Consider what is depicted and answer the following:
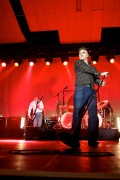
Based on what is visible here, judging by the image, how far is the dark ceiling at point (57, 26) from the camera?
754cm

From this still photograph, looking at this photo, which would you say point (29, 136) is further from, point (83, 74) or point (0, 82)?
point (0, 82)

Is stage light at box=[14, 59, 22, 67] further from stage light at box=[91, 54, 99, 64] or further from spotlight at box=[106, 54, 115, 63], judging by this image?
spotlight at box=[106, 54, 115, 63]

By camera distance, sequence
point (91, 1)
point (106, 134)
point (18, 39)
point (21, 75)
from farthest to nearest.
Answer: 1. point (21, 75)
2. point (18, 39)
3. point (91, 1)
4. point (106, 134)

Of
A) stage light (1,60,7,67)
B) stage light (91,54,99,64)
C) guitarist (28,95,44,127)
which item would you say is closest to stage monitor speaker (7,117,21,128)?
guitarist (28,95,44,127)

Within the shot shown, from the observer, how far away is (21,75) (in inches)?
433

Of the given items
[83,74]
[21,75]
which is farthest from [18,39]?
[83,74]

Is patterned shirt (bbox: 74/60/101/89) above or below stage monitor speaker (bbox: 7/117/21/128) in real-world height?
above

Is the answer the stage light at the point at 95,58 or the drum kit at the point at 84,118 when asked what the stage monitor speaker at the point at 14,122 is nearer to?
the drum kit at the point at 84,118

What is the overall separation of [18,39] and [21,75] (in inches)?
77.1

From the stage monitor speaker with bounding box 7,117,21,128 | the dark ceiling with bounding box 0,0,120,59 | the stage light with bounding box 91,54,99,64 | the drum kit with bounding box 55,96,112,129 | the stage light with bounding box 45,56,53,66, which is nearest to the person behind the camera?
the dark ceiling with bounding box 0,0,120,59

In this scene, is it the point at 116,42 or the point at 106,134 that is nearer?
the point at 106,134

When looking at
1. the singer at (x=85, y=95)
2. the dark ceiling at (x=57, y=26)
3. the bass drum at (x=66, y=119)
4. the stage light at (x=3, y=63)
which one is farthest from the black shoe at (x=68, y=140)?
the stage light at (x=3, y=63)

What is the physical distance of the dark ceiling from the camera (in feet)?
24.7

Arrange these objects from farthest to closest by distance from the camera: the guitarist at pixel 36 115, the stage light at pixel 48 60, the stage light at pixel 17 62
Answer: the stage light at pixel 17 62 < the stage light at pixel 48 60 < the guitarist at pixel 36 115
